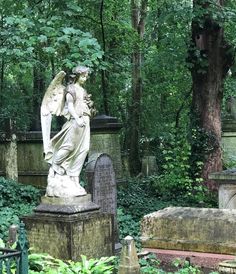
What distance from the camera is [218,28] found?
15109 millimetres

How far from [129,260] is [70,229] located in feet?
5.65

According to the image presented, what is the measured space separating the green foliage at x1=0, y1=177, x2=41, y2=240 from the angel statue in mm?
3040

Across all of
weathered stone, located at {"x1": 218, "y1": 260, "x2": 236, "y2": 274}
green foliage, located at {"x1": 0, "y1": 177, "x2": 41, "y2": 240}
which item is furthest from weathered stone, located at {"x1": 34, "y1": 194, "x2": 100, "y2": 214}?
green foliage, located at {"x1": 0, "y1": 177, "x2": 41, "y2": 240}

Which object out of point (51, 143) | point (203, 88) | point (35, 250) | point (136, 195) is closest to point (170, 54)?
point (203, 88)

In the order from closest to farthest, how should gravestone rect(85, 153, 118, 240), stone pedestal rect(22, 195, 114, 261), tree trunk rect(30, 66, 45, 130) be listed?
stone pedestal rect(22, 195, 114, 261)
gravestone rect(85, 153, 118, 240)
tree trunk rect(30, 66, 45, 130)

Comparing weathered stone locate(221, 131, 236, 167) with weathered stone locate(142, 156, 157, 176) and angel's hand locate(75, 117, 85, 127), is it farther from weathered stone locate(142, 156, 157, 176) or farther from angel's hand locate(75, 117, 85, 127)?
angel's hand locate(75, 117, 85, 127)

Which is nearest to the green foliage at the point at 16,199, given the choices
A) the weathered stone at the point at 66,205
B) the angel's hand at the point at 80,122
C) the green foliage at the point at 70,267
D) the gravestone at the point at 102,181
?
the gravestone at the point at 102,181

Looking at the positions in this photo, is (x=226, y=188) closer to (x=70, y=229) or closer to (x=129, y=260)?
(x=70, y=229)

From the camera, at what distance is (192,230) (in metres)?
7.58

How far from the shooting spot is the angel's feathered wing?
8.97m

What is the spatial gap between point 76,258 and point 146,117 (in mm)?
15102

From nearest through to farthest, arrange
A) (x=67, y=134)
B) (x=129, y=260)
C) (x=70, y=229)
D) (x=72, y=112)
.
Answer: (x=129, y=260)
(x=70, y=229)
(x=72, y=112)
(x=67, y=134)

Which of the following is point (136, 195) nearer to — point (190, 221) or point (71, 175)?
point (71, 175)

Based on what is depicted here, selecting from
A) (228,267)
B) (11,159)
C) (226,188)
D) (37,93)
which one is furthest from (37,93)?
(228,267)
